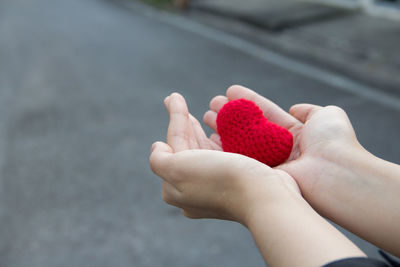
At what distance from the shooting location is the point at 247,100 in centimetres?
192

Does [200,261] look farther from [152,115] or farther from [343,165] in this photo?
[152,115]

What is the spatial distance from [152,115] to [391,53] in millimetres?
3035

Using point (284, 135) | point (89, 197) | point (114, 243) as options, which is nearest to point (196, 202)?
point (284, 135)

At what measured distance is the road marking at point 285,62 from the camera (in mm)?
4457

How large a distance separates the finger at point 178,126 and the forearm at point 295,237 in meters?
0.53

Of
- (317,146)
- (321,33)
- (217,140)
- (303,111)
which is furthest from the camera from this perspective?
(321,33)

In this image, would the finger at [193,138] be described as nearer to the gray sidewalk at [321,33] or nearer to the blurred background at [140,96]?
the blurred background at [140,96]

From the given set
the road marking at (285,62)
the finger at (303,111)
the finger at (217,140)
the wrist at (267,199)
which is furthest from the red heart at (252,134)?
the road marking at (285,62)

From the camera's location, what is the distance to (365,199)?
1424 mm

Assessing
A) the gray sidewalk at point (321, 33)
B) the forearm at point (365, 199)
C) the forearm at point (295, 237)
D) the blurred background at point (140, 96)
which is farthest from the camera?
the gray sidewalk at point (321, 33)

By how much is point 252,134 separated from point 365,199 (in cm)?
59

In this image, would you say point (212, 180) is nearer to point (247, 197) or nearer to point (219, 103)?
point (247, 197)

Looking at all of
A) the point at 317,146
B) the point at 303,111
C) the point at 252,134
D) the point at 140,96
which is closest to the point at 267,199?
the point at 317,146

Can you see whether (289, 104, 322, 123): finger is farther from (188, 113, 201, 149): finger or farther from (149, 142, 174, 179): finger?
(149, 142, 174, 179): finger
